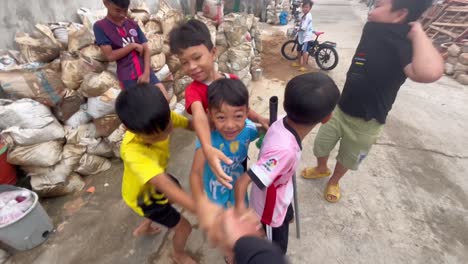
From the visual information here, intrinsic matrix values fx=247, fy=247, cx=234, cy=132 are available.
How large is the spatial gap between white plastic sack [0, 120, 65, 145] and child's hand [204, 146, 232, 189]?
2.07 meters

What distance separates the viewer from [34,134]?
230cm

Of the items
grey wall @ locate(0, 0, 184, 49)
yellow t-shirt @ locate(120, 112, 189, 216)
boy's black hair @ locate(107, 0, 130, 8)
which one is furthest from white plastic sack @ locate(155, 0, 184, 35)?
yellow t-shirt @ locate(120, 112, 189, 216)

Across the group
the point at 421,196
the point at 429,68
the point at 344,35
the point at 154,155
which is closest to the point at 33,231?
the point at 154,155

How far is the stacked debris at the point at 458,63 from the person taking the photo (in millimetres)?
5047

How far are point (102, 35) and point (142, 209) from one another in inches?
70.3

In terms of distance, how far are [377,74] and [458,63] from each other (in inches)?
201

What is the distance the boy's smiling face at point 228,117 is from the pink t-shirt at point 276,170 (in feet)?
0.61

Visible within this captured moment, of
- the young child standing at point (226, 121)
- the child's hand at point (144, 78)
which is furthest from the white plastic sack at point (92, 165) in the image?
the young child standing at point (226, 121)

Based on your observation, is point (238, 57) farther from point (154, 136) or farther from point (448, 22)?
point (448, 22)

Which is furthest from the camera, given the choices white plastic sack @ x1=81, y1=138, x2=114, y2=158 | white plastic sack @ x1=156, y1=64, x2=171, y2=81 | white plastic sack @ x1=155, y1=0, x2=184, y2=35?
white plastic sack @ x1=155, y1=0, x2=184, y2=35

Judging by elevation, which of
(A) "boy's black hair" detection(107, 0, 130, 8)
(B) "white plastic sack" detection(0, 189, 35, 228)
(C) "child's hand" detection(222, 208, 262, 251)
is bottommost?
(B) "white plastic sack" detection(0, 189, 35, 228)

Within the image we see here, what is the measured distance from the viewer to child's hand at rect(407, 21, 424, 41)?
1545 mm

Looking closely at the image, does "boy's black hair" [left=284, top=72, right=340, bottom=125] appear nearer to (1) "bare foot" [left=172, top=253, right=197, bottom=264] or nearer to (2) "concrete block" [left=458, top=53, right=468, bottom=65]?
(1) "bare foot" [left=172, top=253, right=197, bottom=264]

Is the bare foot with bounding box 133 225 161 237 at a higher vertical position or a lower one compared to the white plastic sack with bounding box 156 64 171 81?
lower
